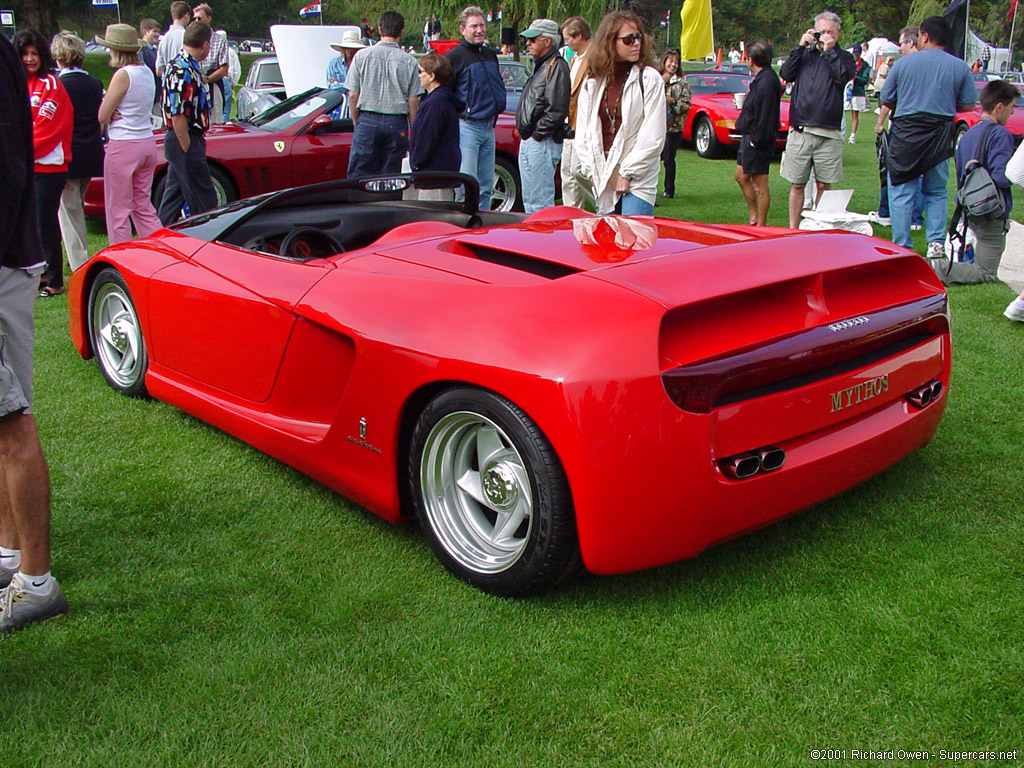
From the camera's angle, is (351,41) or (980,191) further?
(351,41)

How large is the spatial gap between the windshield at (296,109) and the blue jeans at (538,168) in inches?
105

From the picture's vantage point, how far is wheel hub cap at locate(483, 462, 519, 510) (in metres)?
Answer: 2.52

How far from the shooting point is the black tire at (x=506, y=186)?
9.11m

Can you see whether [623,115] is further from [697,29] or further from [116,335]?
[697,29]

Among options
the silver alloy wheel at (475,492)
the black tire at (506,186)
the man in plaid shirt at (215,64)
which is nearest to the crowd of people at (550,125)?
the black tire at (506,186)

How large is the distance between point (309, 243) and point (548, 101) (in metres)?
3.68

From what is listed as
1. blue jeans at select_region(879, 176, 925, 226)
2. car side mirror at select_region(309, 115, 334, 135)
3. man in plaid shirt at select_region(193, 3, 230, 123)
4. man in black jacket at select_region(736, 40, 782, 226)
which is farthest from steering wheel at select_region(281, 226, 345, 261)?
man in plaid shirt at select_region(193, 3, 230, 123)

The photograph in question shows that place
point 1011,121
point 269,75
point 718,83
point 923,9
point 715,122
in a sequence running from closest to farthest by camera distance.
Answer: point 715,122
point 1011,121
point 718,83
point 269,75
point 923,9

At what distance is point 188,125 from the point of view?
6.69 m

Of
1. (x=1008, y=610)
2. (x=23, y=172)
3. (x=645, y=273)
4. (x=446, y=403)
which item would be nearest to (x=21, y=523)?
(x=23, y=172)

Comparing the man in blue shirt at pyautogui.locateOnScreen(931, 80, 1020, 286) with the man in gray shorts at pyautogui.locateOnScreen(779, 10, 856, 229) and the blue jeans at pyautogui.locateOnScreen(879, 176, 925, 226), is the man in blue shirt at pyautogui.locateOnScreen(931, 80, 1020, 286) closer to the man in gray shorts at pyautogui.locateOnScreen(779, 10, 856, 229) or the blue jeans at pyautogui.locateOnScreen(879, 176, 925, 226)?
the blue jeans at pyautogui.locateOnScreen(879, 176, 925, 226)

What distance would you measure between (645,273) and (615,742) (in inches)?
47.3

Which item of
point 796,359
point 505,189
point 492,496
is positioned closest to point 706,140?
point 505,189

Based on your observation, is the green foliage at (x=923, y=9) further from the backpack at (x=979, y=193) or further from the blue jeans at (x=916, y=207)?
the backpack at (x=979, y=193)
